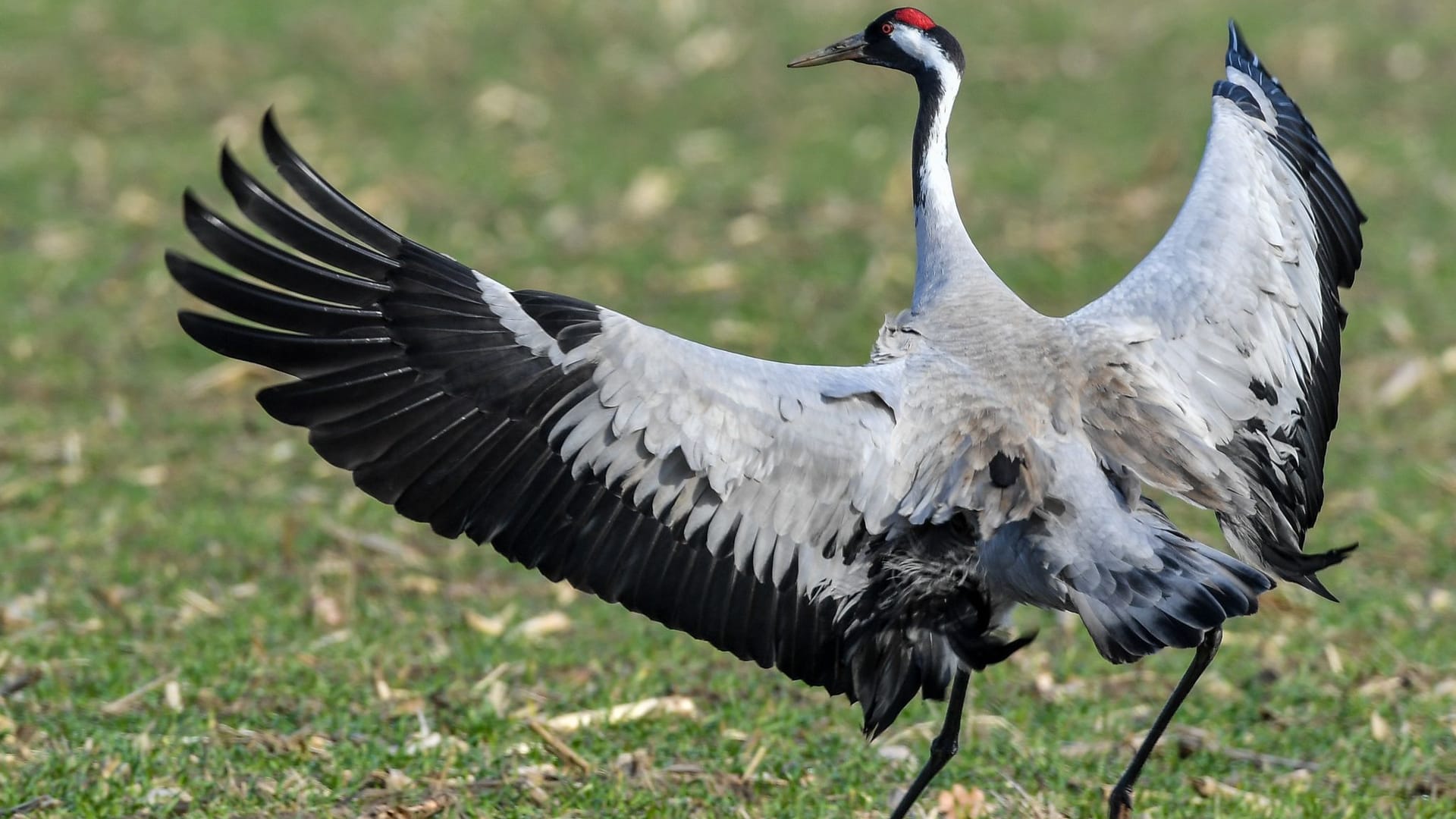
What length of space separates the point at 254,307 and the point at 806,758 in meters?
2.16

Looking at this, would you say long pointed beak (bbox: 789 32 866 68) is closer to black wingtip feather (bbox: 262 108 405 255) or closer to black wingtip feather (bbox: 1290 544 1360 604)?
black wingtip feather (bbox: 262 108 405 255)

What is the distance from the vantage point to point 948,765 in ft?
17.7

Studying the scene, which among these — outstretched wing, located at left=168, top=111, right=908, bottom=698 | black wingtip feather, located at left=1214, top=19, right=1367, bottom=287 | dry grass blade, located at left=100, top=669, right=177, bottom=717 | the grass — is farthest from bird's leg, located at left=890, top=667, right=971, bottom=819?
dry grass blade, located at left=100, top=669, right=177, bottom=717

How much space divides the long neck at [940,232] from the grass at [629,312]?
1404mm

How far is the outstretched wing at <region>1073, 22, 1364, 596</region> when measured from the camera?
4.93 metres

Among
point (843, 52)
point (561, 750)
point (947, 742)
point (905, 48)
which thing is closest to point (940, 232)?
point (905, 48)

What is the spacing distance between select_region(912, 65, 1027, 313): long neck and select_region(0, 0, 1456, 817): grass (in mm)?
1404

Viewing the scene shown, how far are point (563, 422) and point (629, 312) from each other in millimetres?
5309

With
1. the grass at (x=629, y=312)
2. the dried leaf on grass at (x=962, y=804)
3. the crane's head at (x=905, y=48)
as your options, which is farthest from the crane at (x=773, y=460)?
the crane's head at (x=905, y=48)

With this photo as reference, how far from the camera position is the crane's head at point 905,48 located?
5.85 metres

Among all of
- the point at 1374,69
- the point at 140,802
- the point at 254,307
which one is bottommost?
the point at 140,802

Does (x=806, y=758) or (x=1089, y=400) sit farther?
(x=806, y=758)

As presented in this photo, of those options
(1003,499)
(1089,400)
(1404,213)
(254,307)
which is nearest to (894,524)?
(1003,499)

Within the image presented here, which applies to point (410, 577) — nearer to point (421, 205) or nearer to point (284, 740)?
point (284, 740)
